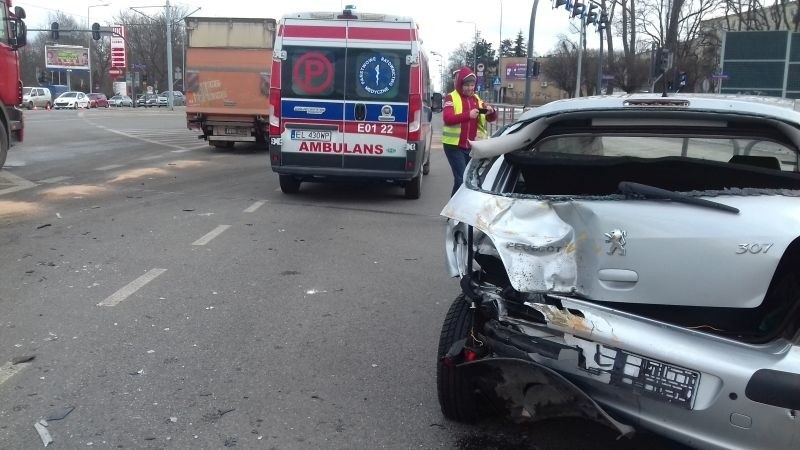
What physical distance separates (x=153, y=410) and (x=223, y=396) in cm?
37

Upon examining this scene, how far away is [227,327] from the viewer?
16.0 feet

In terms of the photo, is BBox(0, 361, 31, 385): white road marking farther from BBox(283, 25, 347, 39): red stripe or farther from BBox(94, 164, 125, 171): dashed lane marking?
BBox(94, 164, 125, 171): dashed lane marking

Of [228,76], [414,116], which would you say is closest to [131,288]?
[414,116]

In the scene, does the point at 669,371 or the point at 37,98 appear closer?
A: the point at 669,371

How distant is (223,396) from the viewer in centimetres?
380

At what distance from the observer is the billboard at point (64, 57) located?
8412 centimetres

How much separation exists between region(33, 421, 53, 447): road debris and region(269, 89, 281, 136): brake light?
6.99 metres

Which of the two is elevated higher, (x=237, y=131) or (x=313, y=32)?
(x=313, y=32)

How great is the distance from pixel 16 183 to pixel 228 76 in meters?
6.73

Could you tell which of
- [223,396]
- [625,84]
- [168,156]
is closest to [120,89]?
[625,84]

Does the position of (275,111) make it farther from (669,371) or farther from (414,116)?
(669,371)

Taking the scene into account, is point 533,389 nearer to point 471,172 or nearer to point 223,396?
point 471,172

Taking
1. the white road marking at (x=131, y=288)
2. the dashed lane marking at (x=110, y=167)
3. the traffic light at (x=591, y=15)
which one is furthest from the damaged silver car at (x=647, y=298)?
the traffic light at (x=591, y=15)

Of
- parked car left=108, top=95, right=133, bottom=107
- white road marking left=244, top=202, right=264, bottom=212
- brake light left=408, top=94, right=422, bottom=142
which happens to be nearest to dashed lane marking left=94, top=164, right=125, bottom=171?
white road marking left=244, top=202, right=264, bottom=212
